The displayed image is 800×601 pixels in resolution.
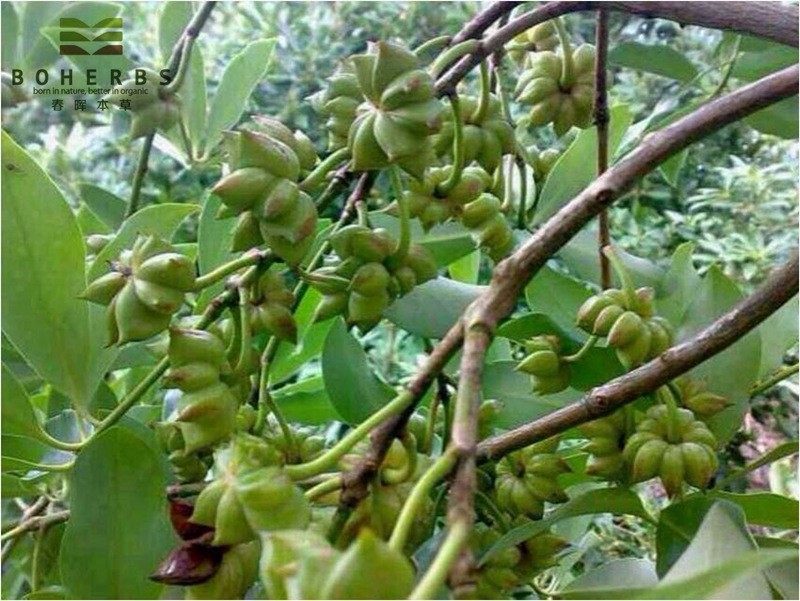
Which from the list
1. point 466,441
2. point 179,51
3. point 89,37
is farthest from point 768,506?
point 89,37

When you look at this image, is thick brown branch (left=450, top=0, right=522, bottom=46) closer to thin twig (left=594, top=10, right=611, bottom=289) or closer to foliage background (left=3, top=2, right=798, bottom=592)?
thin twig (left=594, top=10, right=611, bottom=289)

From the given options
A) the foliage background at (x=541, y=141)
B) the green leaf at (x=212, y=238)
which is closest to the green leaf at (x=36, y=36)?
the green leaf at (x=212, y=238)

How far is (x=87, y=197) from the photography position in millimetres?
719

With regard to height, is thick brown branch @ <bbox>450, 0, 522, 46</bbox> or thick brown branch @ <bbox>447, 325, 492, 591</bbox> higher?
thick brown branch @ <bbox>450, 0, 522, 46</bbox>

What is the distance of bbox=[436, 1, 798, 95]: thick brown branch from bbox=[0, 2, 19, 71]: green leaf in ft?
1.57

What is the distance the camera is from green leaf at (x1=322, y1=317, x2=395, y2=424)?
1.82 feet

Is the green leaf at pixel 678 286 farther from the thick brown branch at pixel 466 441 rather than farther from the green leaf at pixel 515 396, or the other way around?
the thick brown branch at pixel 466 441

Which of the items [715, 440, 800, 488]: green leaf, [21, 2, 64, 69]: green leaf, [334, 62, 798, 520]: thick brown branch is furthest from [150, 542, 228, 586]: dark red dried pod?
[21, 2, 64, 69]: green leaf

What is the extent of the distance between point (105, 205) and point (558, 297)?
1.10 ft

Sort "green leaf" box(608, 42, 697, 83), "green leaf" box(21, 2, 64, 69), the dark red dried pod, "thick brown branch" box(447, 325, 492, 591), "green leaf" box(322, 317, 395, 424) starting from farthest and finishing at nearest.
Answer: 1. "green leaf" box(21, 2, 64, 69)
2. "green leaf" box(608, 42, 697, 83)
3. "green leaf" box(322, 317, 395, 424)
4. the dark red dried pod
5. "thick brown branch" box(447, 325, 492, 591)

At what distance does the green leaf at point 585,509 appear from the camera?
1.41ft

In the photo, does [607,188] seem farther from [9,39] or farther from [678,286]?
[9,39]

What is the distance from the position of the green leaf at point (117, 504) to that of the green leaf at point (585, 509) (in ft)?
0.44

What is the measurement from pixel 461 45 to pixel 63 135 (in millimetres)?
2565
